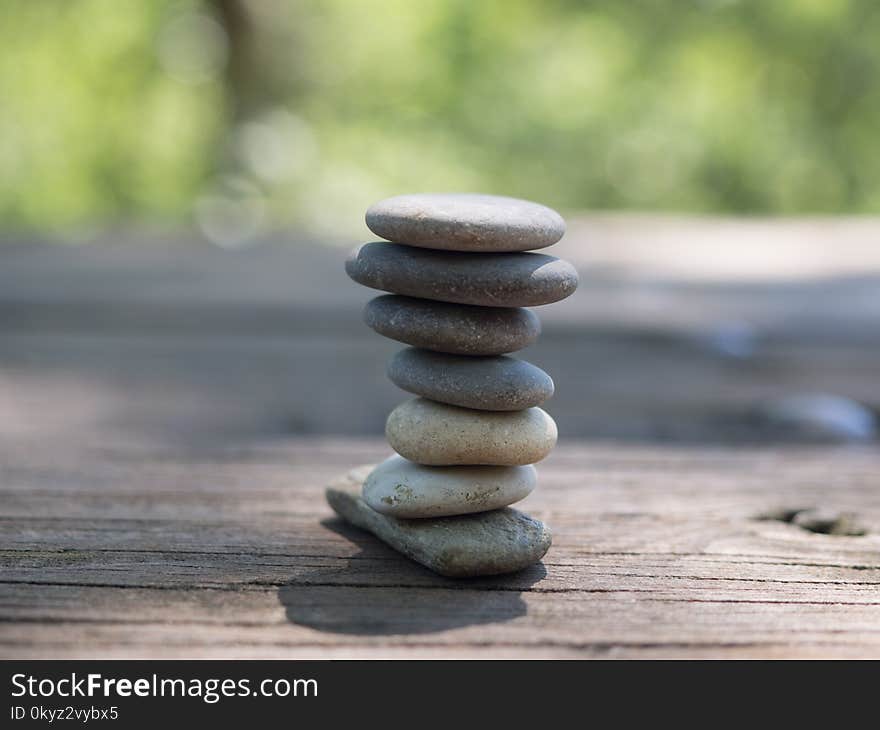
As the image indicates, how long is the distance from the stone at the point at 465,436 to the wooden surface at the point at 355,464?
5.6 inches

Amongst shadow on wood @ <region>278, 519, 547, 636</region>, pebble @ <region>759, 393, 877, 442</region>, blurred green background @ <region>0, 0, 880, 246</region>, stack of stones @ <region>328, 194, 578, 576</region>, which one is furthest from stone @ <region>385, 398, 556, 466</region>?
blurred green background @ <region>0, 0, 880, 246</region>

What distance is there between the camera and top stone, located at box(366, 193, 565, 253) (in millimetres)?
1175

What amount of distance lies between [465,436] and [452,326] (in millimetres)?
138

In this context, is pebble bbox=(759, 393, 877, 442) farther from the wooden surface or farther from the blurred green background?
the blurred green background

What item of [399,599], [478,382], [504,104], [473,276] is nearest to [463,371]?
[478,382]

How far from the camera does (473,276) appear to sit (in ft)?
3.93

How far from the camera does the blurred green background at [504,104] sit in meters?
9.55

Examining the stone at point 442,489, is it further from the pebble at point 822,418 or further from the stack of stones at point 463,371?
the pebble at point 822,418

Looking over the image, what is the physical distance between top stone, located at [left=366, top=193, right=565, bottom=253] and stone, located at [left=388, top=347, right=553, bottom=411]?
15cm

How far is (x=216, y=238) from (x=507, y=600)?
3.80 metres

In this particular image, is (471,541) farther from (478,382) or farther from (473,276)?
(473,276)

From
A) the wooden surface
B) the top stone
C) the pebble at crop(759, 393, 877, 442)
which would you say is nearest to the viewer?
the wooden surface

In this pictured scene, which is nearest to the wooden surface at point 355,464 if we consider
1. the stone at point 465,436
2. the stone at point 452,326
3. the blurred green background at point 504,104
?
the stone at point 465,436
